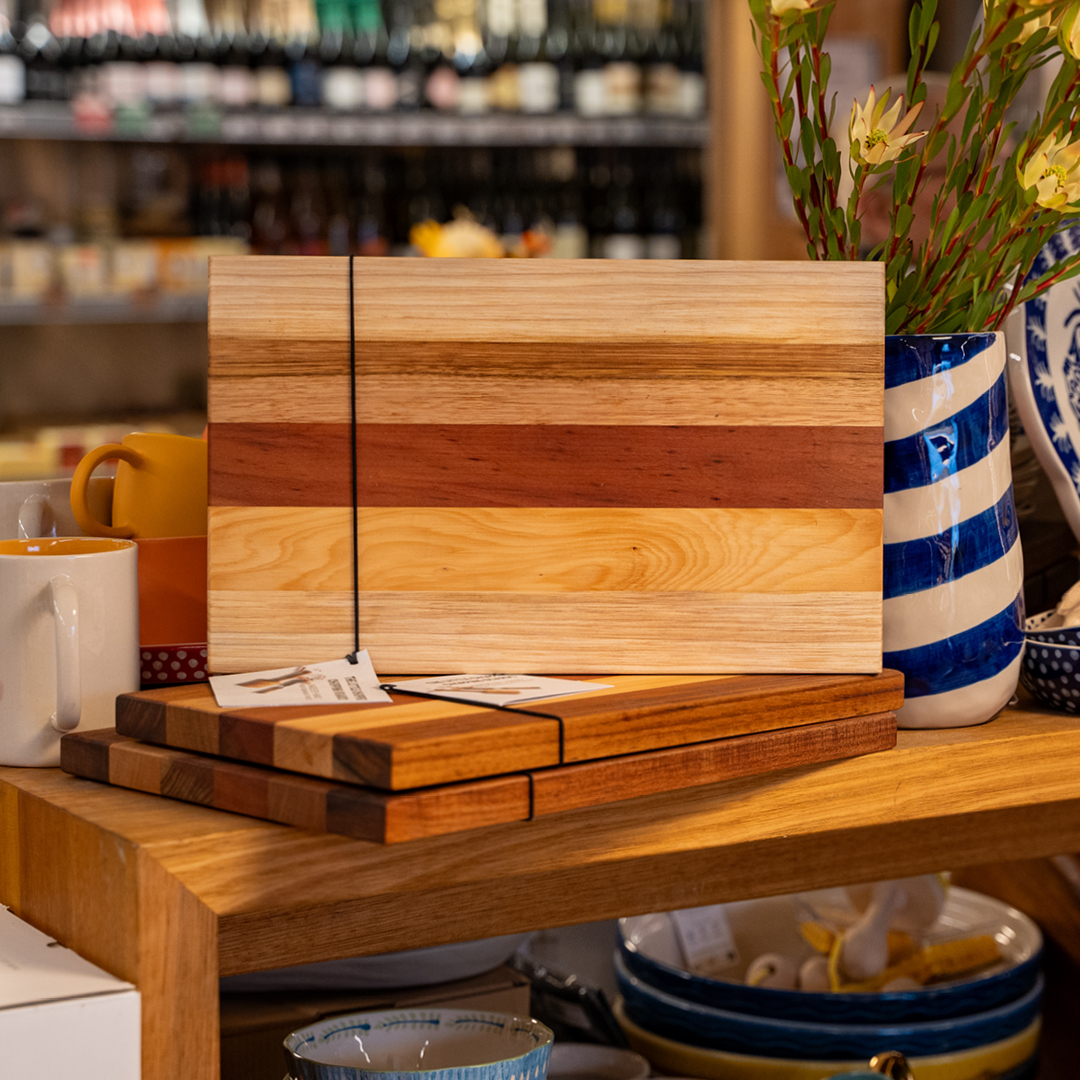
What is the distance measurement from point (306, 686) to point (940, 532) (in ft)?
1.17

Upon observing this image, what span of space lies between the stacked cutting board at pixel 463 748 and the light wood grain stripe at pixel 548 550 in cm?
5

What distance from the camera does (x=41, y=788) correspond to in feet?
2.07

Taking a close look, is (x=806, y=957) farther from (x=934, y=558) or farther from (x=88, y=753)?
(x=88, y=753)

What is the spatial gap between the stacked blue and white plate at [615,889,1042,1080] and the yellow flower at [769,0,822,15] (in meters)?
0.63

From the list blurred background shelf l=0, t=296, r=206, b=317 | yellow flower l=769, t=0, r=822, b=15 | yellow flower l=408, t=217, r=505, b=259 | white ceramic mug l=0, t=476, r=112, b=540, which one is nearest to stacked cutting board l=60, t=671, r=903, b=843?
white ceramic mug l=0, t=476, r=112, b=540

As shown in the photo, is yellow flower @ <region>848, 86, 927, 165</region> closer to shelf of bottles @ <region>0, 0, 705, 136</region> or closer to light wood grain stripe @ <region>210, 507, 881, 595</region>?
light wood grain stripe @ <region>210, 507, 881, 595</region>

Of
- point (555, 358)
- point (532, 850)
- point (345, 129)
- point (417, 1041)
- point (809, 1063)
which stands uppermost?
point (345, 129)

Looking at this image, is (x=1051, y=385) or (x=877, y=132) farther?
(x=1051, y=385)

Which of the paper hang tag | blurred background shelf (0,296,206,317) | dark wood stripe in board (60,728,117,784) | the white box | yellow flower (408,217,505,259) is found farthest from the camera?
blurred background shelf (0,296,206,317)

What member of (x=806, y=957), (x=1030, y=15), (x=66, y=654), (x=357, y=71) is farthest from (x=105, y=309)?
(x=1030, y=15)

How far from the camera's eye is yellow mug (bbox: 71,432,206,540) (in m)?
0.79

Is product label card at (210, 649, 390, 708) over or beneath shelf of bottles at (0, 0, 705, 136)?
beneath

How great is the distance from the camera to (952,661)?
2.42 ft

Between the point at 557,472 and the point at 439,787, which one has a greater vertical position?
the point at 557,472
